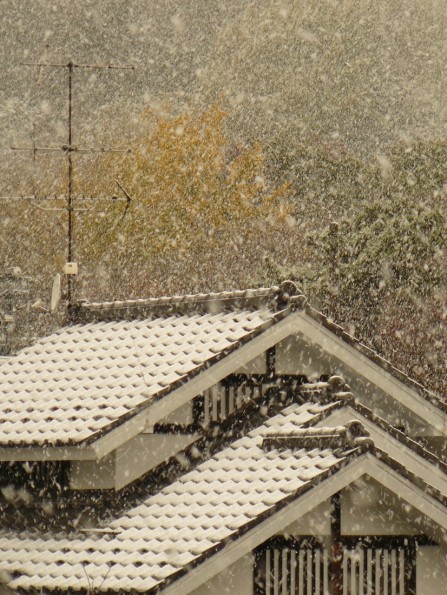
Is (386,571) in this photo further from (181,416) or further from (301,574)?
(181,416)

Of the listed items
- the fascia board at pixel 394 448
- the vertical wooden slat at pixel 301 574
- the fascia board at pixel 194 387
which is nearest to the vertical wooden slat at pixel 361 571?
the vertical wooden slat at pixel 301 574

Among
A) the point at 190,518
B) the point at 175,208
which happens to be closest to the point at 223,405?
the point at 190,518

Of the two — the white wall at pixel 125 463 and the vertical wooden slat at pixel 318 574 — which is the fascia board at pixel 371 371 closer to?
the white wall at pixel 125 463

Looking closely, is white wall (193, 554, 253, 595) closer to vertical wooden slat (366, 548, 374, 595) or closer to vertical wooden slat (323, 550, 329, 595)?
vertical wooden slat (323, 550, 329, 595)

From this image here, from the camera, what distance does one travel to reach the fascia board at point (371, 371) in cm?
1075

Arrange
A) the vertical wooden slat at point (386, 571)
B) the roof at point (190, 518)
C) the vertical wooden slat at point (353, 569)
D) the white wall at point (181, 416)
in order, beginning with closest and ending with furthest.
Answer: the roof at point (190, 518), the vertical wooden slat at point (353, 569), the vertical wooden slat at point (386, 571), the white wall at point (181, 416)

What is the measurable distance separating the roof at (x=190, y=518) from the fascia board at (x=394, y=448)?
118 mm

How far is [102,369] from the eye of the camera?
11.2 metres

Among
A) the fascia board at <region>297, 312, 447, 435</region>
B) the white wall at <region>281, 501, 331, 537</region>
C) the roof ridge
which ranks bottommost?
the white wall at <region>281, 501, 331, 537</region>

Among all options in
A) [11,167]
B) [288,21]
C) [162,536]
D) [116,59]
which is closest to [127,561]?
[162,536]

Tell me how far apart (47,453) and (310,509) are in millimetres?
2220

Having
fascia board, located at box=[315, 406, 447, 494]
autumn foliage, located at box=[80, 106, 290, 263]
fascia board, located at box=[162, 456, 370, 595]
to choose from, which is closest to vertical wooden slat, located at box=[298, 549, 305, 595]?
fascia board, located at box=[162, 456, 370, 595]

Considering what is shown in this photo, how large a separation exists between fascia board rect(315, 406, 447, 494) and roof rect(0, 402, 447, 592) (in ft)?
0.39

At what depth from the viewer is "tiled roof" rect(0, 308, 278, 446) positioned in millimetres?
10087
